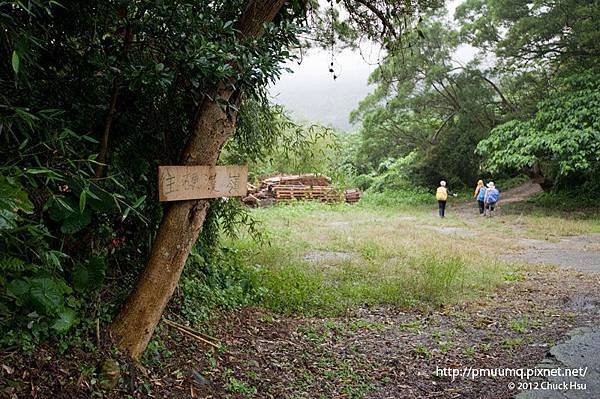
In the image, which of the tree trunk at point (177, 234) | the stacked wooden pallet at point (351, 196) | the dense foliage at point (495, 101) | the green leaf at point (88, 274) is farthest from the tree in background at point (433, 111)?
the green leaf at point (88, 274)

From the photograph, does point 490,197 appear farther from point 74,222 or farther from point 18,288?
point 18,288

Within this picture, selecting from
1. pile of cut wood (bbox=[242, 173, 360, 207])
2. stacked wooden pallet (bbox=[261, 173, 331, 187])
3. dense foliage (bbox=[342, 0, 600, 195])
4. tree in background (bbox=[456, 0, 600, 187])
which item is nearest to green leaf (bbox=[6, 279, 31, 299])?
dense foliage (bbox=[342, 0, 600, 195])

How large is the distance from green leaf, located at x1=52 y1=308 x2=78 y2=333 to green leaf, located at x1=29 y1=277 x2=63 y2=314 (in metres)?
0.14

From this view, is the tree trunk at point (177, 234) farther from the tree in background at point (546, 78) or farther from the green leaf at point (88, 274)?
the tree in background at point (546, 78)

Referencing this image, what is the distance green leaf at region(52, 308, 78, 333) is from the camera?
237cm

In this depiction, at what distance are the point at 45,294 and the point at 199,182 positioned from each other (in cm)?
114

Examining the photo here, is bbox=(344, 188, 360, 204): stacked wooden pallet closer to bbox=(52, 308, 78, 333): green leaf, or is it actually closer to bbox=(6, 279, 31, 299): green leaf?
→ bbox=(52, 308, 78, 333): green leaf

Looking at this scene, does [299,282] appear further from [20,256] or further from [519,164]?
[519,164]

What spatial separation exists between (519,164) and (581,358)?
461 inches

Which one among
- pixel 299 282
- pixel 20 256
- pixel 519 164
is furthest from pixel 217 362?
pixel 519 164

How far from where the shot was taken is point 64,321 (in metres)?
2.40

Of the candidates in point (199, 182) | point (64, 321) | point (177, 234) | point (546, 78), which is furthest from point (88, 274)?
point (546, 78)

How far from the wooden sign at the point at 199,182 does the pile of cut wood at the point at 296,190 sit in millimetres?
15932

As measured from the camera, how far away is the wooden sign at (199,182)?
9.22 ft
